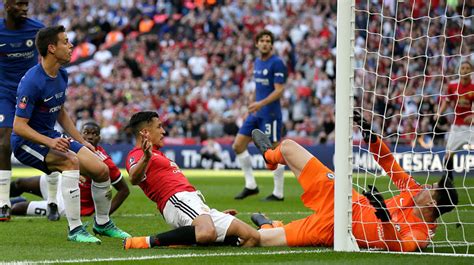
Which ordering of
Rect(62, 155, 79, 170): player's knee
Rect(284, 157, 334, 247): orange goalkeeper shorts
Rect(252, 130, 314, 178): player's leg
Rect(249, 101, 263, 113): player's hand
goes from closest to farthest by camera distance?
Rect(284, 157, 334, 247): orange goalkeeper shorts, Rect(252, 130, 314, 178): player's leg, Rect(62, 155, 79, 170): player's knee, Rect(249, 101, 263, 113): player's hand

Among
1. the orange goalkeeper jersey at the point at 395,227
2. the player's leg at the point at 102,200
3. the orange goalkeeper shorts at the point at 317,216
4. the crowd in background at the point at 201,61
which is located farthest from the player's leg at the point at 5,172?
the crowd in background at the point at 201,61

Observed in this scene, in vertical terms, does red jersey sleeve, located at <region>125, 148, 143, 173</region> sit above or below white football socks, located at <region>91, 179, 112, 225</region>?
above

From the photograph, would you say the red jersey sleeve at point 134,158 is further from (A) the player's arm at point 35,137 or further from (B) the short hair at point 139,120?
(A) the player's arm at point 35,137

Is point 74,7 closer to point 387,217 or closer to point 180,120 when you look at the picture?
point 180,120

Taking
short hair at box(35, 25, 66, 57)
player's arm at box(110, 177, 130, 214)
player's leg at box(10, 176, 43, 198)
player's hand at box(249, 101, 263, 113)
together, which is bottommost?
player's leg at box(10, 176, 43, 198)

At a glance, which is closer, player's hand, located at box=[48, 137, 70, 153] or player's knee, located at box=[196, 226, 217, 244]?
player's knee, located at box=[196, 226, 217, 244]

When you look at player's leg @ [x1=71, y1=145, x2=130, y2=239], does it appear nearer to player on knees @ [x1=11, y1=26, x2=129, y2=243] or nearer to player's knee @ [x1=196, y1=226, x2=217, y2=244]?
player on knees @ [x1=11, y1=26, x2=129, y2=243]

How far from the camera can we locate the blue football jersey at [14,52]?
1076 cm

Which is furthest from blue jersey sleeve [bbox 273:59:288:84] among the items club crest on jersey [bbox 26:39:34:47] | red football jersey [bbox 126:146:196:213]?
red football jersey [bbox 126:146:196:213]

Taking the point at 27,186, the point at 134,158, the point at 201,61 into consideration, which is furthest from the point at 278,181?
the point at 201,61

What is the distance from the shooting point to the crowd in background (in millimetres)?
26531

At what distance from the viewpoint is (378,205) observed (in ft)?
25.0

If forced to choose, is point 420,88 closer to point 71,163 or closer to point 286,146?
point 286,146

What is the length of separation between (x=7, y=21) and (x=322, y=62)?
58.5 ft
